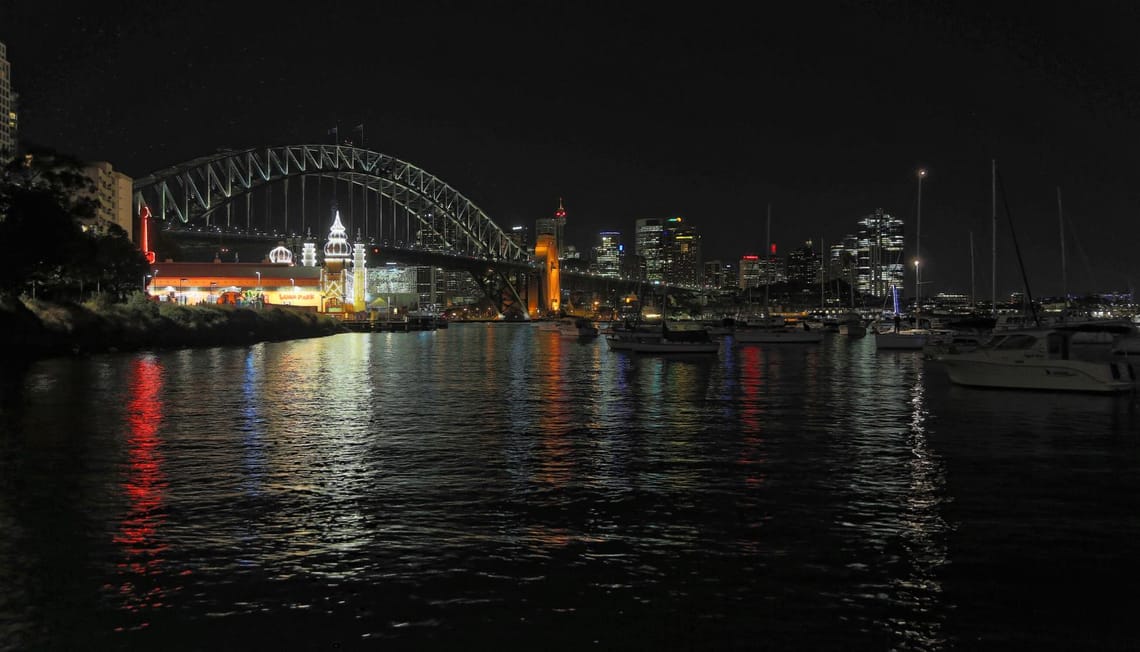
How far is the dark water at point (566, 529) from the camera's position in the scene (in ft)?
25.0

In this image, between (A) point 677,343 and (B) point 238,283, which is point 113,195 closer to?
(B) point 238,283

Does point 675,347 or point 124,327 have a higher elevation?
point 124,327

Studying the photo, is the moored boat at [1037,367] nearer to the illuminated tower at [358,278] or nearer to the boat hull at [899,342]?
the boat hull at [899,342]

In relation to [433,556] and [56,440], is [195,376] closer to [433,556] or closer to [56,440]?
[56,440]

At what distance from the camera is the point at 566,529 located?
10828 millimetres

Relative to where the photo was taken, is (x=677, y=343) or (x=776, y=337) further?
(x=776, y=337)

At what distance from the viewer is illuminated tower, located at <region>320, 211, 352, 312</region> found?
5098 inches

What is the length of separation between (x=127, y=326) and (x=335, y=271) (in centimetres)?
8318

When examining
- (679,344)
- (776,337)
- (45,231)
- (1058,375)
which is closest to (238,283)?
(45,231)

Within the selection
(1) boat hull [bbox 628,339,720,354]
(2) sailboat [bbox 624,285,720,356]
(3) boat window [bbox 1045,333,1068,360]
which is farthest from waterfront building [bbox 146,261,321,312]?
(3) boat window [bbox 1045,333,1068,360]

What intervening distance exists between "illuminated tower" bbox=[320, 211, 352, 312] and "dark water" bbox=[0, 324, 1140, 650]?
10853cm

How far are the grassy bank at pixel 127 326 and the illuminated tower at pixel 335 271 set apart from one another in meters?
43.6

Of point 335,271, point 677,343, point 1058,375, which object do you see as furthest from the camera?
point 335,271

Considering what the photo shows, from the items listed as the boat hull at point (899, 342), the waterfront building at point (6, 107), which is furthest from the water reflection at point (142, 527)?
the waterfront building at point (6, 107)
